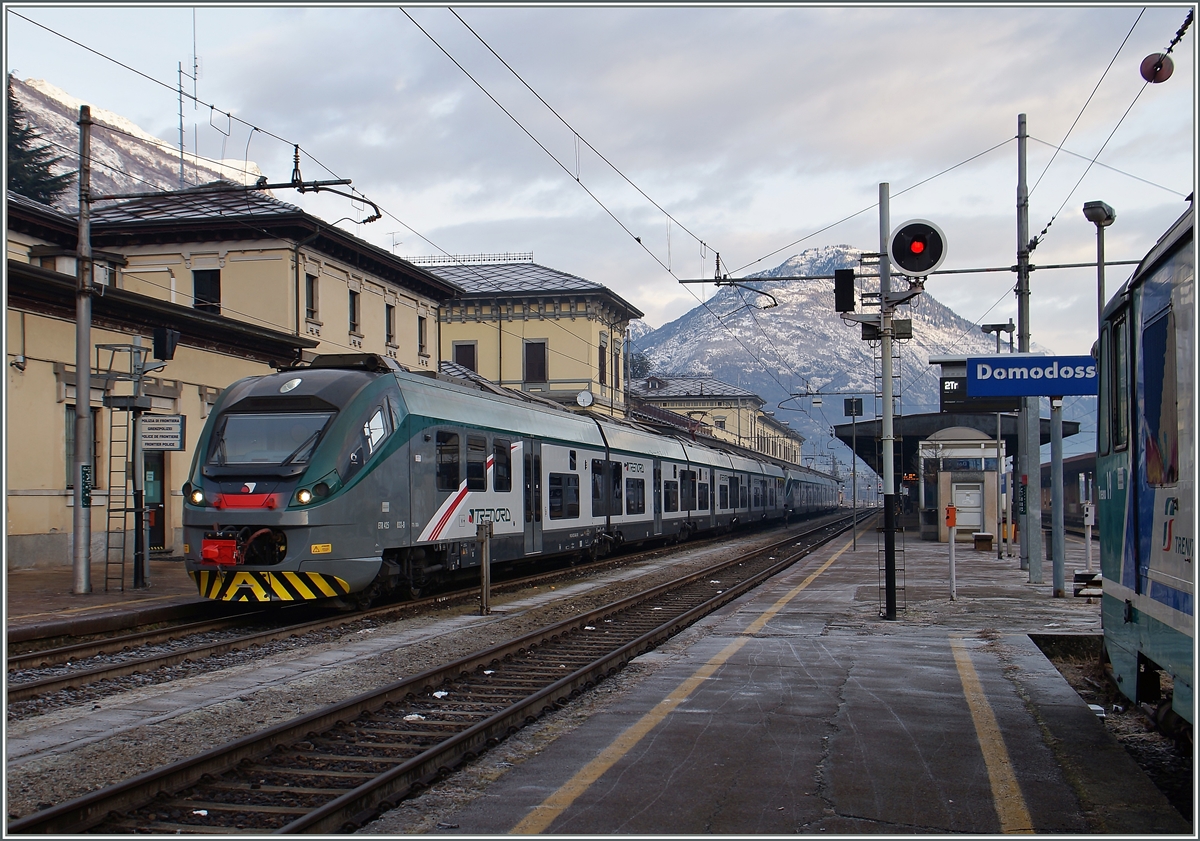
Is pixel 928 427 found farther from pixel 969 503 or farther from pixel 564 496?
pixel 564 496

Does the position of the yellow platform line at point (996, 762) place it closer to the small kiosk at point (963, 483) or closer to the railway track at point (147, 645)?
the railway track at point (147, 645)

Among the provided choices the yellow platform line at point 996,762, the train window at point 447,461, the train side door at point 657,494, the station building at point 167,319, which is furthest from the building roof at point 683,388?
the yellow platform line at point 996,762

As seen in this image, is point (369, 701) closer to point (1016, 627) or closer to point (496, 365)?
point (1016, 627)

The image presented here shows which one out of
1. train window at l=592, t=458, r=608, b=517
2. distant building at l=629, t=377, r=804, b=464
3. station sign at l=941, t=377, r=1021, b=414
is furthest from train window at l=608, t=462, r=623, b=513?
distant building at l=629, t=377, r=804, b=464

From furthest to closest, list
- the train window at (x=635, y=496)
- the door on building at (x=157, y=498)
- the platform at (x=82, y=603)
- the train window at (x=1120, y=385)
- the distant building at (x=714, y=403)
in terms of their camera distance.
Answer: the distant building at (x=714, y=403) < the train window at (x=635, y=496) < the door on building at (x=157, y=498) < the platform at (x=82, y=603) < the train window at (x=1120, y=385)

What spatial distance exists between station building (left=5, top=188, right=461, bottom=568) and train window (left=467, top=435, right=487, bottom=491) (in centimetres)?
500

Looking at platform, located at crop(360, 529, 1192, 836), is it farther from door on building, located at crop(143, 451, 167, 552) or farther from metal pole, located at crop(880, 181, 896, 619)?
door on building, located at crop(143, 451, 167, 552)

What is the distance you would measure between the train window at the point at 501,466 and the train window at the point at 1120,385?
1138 cm

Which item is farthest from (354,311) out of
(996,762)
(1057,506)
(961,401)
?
(996,762)

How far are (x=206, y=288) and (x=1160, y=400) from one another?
2870 centimetres

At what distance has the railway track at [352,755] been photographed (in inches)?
213

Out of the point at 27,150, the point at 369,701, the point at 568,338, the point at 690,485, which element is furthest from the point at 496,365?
the point at 369,701

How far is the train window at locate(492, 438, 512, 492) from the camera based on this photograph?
17.2 metres

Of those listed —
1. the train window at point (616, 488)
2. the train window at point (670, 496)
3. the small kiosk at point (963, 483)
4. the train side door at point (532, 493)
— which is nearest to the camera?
the train side door at point (532, 493)
